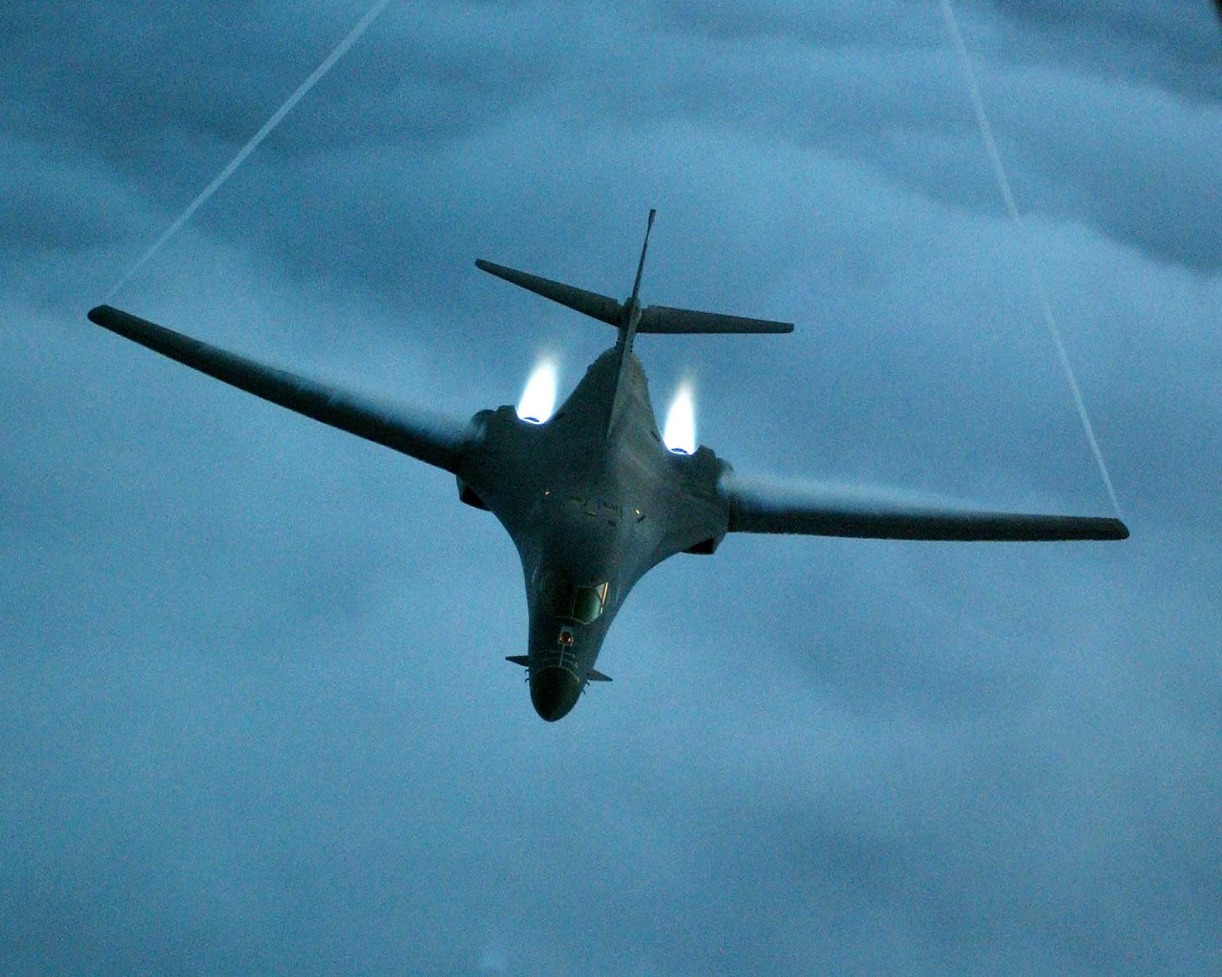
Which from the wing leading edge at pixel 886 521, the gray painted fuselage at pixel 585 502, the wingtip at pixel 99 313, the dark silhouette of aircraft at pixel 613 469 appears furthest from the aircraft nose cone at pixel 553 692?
the wingtip at pixel 99 313

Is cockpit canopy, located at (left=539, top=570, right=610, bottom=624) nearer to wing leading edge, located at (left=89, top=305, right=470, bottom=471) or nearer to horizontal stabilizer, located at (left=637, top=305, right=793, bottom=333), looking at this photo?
wing leading edge, located at (left=89, top=305, right=470, bottom=471)

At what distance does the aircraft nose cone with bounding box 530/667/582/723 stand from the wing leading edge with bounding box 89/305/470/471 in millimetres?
12858

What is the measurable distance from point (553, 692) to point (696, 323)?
61.2ft

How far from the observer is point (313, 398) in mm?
43844

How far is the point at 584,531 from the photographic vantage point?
1393 inches

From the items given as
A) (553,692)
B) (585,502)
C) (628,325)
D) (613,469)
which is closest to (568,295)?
(628,325)

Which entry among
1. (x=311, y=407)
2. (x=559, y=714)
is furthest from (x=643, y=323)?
(x=559, y=714)

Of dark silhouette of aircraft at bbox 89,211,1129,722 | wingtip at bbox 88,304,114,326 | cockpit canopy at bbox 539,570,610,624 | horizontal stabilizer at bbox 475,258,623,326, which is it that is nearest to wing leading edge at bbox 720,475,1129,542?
dark silhouette of aircraft at bbox 89,211,1129,722

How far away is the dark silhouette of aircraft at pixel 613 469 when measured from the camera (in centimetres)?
3812

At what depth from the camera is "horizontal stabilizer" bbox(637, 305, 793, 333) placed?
146ft

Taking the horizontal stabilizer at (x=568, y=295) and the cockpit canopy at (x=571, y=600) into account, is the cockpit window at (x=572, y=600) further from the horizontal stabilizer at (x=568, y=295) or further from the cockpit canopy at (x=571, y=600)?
the horizontal stabilizer at (x=568, y=295)

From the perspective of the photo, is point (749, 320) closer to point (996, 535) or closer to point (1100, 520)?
point (996, 535)

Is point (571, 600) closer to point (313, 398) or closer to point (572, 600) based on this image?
→ point (572, 600)

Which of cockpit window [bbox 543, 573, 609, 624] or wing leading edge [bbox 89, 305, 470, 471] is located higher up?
cockpit window [bbox 543, 573, 609, 624]
